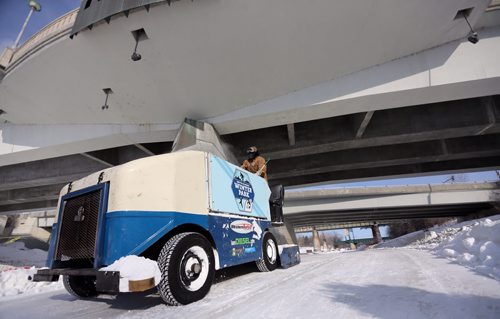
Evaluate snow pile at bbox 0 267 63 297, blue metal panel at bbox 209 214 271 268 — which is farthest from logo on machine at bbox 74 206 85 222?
snow pile at bbox 0 267 63 297

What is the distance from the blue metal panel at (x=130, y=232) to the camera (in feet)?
8.96

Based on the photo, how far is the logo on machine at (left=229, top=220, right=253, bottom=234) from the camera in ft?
13.4

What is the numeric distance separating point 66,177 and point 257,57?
10660mm

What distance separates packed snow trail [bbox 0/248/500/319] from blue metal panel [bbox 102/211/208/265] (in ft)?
2.07

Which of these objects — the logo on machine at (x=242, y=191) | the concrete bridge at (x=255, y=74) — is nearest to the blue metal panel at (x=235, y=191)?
the logo on machine at (x=242, y=191)

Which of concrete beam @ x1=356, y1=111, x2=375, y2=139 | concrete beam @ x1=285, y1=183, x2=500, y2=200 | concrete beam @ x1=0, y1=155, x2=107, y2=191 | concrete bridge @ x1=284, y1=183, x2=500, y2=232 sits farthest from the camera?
concrete bridge @ x1=284, y1=183, x2=500, y2=232

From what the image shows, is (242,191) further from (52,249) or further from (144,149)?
(144,149)

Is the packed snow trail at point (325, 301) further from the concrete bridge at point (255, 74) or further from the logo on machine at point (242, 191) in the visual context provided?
the concrete bridge at point (255, 74)

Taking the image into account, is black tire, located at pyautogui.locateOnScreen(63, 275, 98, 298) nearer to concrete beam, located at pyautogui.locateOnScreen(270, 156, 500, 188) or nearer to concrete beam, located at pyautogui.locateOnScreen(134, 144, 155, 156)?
concrete beam, located at pyautogui.locateOnScreen(134, 144, 155, 156)

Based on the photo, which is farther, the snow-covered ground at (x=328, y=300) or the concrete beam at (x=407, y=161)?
the concrete beam at (x=407, y=161)

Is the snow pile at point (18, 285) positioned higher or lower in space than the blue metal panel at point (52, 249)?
lower

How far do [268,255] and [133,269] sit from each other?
10.3 ft

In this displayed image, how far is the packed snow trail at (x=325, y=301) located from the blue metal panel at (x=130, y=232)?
2.07 feet

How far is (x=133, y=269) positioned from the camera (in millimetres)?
2498
